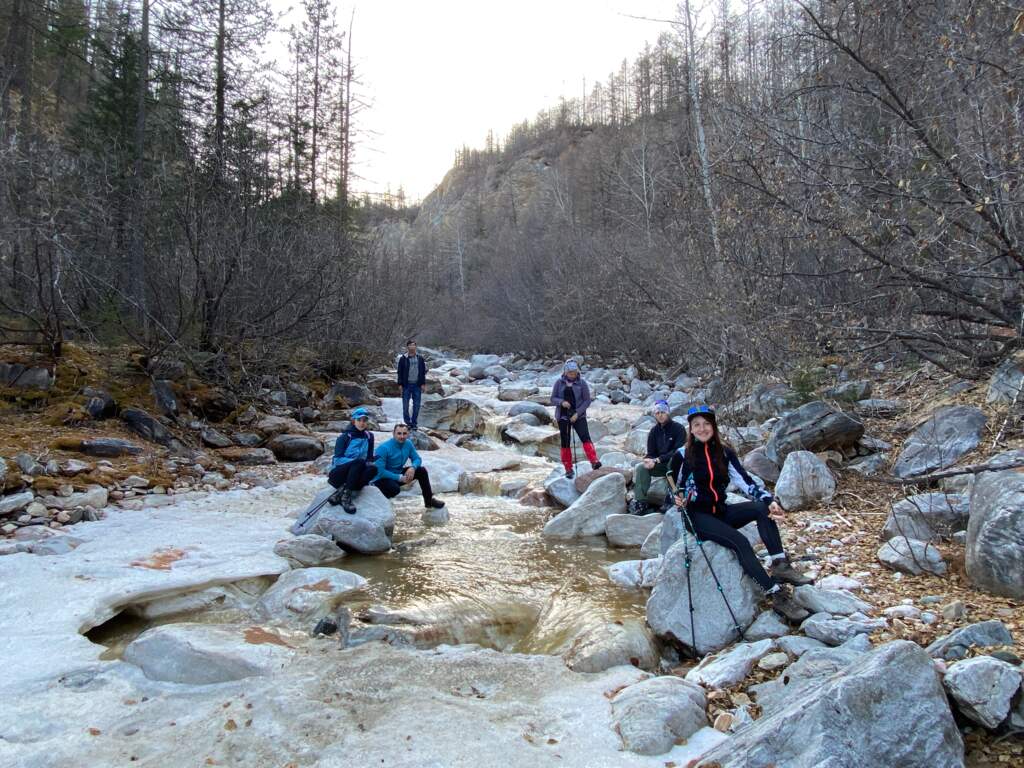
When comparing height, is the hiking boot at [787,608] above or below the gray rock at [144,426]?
below

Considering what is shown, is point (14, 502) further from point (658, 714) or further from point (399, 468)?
point (658, 714)

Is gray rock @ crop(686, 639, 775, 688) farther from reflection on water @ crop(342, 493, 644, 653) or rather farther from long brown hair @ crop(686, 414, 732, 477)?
long brown hair @ crop(686, 414, 732, 477)

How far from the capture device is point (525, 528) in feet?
25.0

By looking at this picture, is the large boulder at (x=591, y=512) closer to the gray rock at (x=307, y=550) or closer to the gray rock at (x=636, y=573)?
the gray rock at (x=636, y=573)

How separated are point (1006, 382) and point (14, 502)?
10097mm

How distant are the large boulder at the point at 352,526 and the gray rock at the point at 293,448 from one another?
346 cm

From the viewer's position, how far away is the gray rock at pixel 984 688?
9.31 ft

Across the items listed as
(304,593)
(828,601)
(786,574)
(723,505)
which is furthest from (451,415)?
(828,601)

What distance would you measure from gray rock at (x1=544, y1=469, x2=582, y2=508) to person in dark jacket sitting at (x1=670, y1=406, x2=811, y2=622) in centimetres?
317

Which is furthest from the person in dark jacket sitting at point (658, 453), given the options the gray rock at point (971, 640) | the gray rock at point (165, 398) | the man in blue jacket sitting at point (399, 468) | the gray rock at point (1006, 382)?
the gray rock at point (165, 398)

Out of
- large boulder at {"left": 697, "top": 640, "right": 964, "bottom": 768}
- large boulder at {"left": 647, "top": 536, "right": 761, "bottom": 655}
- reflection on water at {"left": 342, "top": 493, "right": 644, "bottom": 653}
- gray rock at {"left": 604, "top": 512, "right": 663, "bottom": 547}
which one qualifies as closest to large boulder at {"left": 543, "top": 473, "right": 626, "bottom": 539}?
reflection on water at {"left": 342, "top": 493, "right": 644, "bottom": 653}

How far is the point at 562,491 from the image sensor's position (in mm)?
8531

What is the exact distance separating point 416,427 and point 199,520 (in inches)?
257

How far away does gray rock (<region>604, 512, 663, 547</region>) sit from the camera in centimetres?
683
